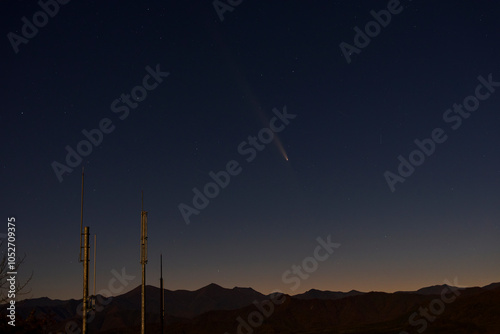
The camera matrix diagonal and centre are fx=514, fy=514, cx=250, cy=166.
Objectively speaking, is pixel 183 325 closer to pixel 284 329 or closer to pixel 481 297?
pixel 284 329

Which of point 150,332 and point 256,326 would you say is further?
point 256,326

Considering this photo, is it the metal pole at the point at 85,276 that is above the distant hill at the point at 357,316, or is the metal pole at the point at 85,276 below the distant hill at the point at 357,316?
below

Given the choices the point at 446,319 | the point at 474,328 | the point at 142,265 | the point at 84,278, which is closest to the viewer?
the point at 84,278

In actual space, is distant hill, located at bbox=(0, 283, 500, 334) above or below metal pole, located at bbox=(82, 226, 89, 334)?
above

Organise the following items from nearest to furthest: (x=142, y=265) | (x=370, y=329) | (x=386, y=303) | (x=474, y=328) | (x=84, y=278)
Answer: (x=84, y=278)
(x=142, y=265)
(x=474, y=328)
(x=370, y=329)
(x=386, y=303)

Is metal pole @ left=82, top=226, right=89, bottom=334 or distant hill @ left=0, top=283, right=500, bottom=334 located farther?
distant hill @ left=0, top=283, right=500, bottom=334

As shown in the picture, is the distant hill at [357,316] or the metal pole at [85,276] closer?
the metal pole at [85,276]

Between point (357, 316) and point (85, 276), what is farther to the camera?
point (357, 316)

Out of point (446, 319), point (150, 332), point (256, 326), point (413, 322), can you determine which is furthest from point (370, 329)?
point (150, 332)

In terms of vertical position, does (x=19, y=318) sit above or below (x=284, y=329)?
below

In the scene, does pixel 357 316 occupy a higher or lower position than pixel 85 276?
higher

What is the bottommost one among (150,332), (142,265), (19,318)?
(19,318)
